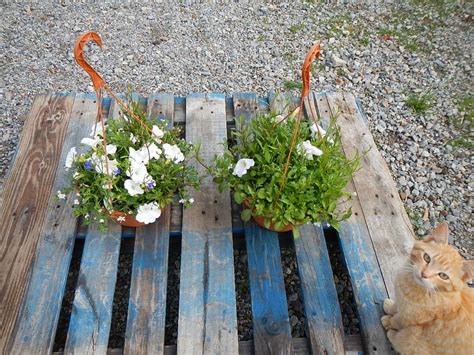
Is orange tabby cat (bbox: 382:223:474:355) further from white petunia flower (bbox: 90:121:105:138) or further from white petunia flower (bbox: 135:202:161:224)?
white petunia flower (bbox: 90:121:105:138)

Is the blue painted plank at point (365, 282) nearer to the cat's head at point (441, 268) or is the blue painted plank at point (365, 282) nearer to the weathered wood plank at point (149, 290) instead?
the cat's head at point (441, 268)

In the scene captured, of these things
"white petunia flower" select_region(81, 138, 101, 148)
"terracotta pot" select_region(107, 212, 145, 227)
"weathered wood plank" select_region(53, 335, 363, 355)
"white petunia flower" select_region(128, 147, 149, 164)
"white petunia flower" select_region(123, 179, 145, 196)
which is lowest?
"weathered wood plank" select_region(53, 335, 363, 355)

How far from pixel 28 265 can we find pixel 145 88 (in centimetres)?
208

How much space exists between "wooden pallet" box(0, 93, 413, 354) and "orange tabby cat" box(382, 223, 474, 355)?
5.9 inches

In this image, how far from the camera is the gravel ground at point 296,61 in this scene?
3.06 m

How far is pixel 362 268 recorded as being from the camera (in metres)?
1.87

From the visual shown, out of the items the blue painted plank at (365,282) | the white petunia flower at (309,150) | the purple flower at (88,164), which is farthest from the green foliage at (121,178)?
the blue painted plank at (365,282)

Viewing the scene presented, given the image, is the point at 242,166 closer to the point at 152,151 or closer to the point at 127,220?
the point at 152,151

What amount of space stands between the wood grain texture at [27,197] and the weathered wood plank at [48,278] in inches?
1.3

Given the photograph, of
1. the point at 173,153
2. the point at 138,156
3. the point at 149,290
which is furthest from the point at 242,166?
the point at 149,290

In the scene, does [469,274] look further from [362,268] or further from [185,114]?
[185,114]

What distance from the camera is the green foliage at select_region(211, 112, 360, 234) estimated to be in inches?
67.4

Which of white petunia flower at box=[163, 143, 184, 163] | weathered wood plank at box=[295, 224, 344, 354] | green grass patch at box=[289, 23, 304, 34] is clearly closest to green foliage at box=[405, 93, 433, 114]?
green grass patch at box=[289, 23, 304, 34]

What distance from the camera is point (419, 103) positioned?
11.1ft
